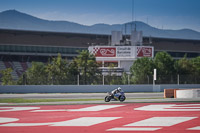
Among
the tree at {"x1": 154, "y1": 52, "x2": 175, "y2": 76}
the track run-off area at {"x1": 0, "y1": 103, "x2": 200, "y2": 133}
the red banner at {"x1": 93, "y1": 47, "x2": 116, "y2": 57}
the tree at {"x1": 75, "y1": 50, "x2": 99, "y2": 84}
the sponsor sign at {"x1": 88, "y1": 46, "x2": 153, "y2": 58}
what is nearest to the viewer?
the track run-off area at {"x1": 0, "y1": 103, "x2": 200, "y2": 133}

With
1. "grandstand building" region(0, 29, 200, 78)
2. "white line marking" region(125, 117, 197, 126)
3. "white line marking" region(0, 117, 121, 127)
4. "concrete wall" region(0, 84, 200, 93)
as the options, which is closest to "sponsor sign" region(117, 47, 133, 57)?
"grandstand building" region(0, 29, 200, 78)

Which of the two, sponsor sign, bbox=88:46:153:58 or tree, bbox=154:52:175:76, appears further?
sponsor sign, bbox=88:46:153:58

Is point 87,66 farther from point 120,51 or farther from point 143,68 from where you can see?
point 120,51

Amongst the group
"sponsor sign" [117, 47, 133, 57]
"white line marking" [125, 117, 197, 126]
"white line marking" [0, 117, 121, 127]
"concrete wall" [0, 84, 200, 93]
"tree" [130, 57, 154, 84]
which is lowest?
"white line marking" [0, 117, 121, 127]

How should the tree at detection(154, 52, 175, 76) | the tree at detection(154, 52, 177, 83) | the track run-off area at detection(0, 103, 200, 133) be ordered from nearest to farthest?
the track run-off area at detection(0, 103, 200, 133) < the tree at detection(154, 52, 177, 83) < the tree at detection(154, 52, 175, 76)

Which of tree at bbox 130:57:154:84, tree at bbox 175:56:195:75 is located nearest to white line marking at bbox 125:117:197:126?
tree at bbox 130:57:154:84

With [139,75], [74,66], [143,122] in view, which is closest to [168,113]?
[143,122]

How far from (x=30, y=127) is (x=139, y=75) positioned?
114 feet

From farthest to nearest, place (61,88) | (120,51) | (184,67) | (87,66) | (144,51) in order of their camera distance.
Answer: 1. (144,51)
2. (120,51)
3. (184,67)
4. (87,66)
5. (61,88)

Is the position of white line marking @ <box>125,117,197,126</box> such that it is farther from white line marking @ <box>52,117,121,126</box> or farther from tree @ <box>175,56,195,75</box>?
tree @ <box>175,56,195,75</box>

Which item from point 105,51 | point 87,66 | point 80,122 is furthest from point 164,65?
point 80,122

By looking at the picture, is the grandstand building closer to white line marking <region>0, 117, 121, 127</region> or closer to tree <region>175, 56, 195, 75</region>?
tree <region>175, 56, 195, 75</region>

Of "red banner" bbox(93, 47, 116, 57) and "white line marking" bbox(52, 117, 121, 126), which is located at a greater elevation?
"red banner" bbox(93, 47, 116, 57)

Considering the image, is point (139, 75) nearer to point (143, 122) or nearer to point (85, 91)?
point (85, 91)
